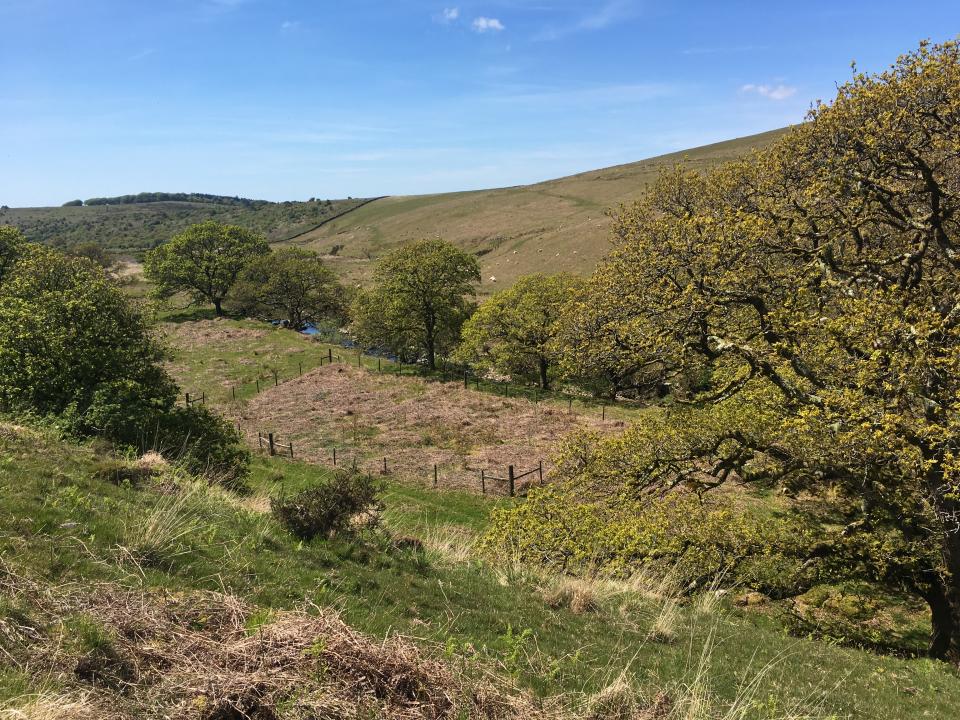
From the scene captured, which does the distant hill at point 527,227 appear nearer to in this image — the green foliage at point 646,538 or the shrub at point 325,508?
the green foliage at point 646,538

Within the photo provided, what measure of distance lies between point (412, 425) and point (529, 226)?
10644 cm

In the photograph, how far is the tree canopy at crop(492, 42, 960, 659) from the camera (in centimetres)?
1084

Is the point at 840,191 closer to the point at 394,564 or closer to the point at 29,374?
the point at 394,564

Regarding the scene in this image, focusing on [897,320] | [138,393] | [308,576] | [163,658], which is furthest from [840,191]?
[138,393]

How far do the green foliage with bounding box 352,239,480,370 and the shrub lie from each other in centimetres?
3946

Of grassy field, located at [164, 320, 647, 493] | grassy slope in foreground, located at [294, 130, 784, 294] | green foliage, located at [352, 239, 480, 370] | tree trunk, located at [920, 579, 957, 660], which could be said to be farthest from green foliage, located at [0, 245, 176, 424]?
grassy slope in foreground, located at [294, 130, 784, 294]

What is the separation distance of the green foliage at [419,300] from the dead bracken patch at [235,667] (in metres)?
44.8

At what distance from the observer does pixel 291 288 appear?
231 ft

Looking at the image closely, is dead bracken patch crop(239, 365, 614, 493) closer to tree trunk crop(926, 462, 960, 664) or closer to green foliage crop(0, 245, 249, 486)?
green foliage crop(0, 245, 249, 486)

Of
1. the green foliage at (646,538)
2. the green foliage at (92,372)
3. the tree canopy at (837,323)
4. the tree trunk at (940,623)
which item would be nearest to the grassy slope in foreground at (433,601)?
the green foliage at (646,538)

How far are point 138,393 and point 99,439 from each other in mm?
4729

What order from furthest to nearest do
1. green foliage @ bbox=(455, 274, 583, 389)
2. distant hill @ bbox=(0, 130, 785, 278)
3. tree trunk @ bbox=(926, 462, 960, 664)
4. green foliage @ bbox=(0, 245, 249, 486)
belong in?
distant hill @ bbox=(0, 130, 785, 278), green foliage @ bbox=(455, 274, 583, 389), green foliage @ bbox=(0, 245, 249, 486), tree trunk @ bbox=(926, 462, 960, 664)

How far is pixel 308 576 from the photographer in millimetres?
8805

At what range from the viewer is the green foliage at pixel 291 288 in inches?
2739
